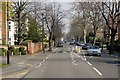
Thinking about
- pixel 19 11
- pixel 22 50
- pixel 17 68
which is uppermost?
pixel 19 11

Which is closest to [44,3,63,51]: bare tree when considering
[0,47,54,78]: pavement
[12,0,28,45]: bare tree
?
[12,0,28,45]: bare tree

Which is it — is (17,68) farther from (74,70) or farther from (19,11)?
(19,11)

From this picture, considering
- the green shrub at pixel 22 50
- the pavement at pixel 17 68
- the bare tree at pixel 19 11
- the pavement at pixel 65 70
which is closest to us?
the pavement at pixel 65 70

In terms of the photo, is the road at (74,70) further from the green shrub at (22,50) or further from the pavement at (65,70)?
the green shrub at (22,50)

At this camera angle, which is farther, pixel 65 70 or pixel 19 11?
pixel 19 11

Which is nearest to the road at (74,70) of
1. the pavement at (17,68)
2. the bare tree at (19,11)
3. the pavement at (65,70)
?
the pavement at (65,70)

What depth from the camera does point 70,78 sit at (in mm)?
18172

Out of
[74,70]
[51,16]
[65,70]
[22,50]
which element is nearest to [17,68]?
[65,70]

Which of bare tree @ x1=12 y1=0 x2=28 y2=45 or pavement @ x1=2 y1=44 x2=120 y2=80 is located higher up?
bare tree @ x1=12 y1=0 x2=28 y2=45

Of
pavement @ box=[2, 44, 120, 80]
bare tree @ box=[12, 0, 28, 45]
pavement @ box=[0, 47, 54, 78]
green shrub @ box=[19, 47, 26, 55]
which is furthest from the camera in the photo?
bare tree @ box=[12, 0, 28, 45]

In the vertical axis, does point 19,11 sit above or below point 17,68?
above

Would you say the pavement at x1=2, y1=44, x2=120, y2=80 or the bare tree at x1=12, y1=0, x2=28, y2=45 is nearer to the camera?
the pavement at x1=2, y1=44, x2=120, y2=80

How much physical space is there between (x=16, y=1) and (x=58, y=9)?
30.0m

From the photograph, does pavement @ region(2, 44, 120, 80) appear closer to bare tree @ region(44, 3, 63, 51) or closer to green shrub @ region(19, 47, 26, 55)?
green shrub @ region(19, 47, 26, 55)
